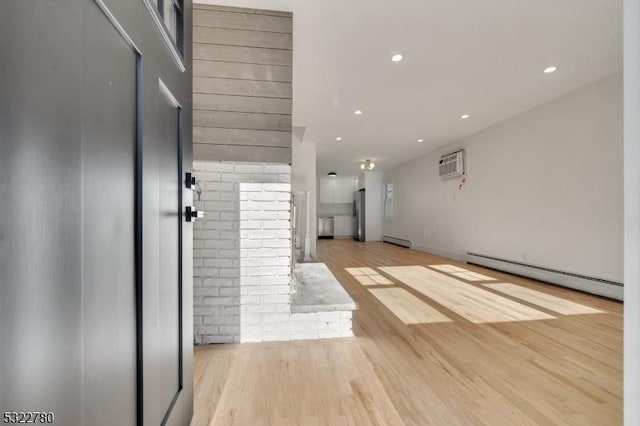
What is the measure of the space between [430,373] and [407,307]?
1250 mm

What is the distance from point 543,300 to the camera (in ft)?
10.6

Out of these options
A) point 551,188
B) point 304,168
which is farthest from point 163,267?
point 304,168

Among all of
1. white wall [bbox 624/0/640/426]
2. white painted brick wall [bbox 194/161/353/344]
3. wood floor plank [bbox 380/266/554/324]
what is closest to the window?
wood floor plank [bbox 380/266/554/324]

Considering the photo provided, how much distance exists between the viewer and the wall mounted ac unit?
6018mm

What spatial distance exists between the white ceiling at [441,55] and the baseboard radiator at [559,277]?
7.53ft

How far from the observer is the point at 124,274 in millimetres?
657

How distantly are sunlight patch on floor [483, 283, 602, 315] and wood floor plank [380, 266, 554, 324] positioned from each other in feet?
0.74

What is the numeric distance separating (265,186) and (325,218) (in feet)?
31.1

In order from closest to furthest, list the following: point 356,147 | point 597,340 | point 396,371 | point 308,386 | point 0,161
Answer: point 0,161 < point 308,386 < point 396,371 < point 597,340 < point 356,147

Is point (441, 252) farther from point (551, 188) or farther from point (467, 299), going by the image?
point (467, 299)

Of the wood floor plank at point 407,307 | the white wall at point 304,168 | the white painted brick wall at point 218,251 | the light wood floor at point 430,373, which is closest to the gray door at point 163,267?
the light wood floor at point 430,373

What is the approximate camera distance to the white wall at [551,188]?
10.9ft

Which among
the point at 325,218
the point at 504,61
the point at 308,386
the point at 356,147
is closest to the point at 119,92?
the point at 308,386

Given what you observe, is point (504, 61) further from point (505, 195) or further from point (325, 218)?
point (325, 218)
